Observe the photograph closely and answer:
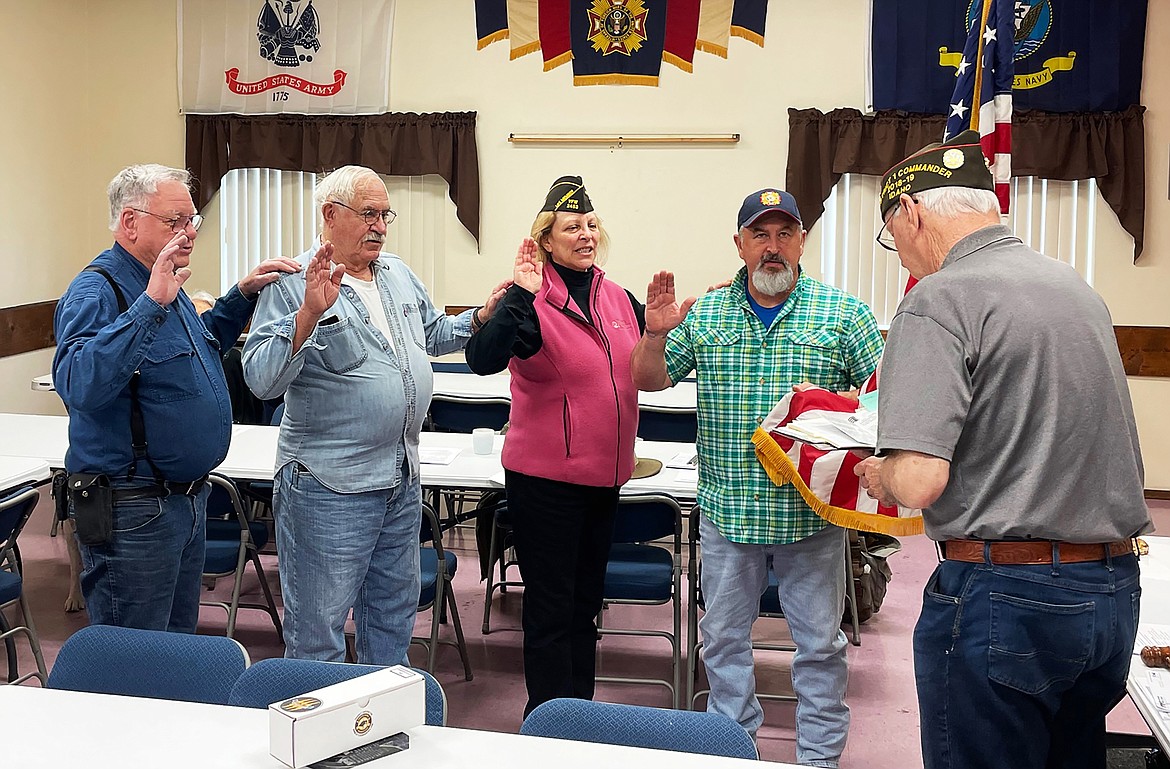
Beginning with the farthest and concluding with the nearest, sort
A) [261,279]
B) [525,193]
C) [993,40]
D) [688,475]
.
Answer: [525,193] → [688,475] → [993,40] → [261,279]

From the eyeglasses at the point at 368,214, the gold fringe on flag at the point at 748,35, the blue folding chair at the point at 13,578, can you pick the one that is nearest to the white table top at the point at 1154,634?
the eyeglasses at the point at 368,214

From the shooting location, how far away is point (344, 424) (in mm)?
3031

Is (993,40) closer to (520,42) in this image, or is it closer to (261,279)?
(261,279)

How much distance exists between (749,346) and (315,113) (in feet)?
18.4

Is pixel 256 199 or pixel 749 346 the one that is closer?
pixel 749 346

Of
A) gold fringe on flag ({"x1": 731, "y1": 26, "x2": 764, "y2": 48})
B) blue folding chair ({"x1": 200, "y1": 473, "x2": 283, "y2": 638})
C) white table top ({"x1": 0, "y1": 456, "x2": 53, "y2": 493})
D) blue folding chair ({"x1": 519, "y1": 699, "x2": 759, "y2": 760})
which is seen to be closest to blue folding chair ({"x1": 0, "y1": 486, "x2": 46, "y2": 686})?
white table top ({"x1": 0, "y1": 456, "x2": 53, "y2": 493})

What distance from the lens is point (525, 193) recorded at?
793cm

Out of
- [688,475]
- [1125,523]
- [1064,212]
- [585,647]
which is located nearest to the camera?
[1125,523]

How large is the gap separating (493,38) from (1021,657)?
6.49 m

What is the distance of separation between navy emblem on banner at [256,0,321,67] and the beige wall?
620mm

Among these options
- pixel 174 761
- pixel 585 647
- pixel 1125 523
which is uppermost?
pixel 1125 523

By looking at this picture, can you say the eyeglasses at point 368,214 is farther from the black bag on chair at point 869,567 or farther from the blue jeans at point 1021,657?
the black bag on chair at point 869,567

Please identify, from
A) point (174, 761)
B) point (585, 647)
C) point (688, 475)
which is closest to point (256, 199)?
point (688, 475)

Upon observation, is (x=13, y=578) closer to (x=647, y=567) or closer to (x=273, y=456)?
(x=273, y=456)
